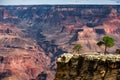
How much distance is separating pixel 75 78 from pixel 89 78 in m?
1.37

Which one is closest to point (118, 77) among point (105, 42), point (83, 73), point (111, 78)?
point (111, 78)

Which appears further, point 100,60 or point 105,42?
point 105,42

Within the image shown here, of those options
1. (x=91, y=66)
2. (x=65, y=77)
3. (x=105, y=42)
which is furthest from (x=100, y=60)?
(x=105, y=42)

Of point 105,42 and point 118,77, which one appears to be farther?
point 105,42

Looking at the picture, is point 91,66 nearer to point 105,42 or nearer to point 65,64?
point 65,64

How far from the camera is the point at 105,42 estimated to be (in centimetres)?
5031

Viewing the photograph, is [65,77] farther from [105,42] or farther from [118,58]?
[105,42]

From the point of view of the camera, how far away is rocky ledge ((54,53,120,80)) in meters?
36.9

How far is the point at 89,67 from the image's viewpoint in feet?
125

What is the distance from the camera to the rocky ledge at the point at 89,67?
3691 cm

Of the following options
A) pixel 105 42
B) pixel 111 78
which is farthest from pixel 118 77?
pixel 105 42

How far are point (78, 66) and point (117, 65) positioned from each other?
3873mm

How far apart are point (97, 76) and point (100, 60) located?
4.74ft

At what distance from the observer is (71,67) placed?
1519 inches
